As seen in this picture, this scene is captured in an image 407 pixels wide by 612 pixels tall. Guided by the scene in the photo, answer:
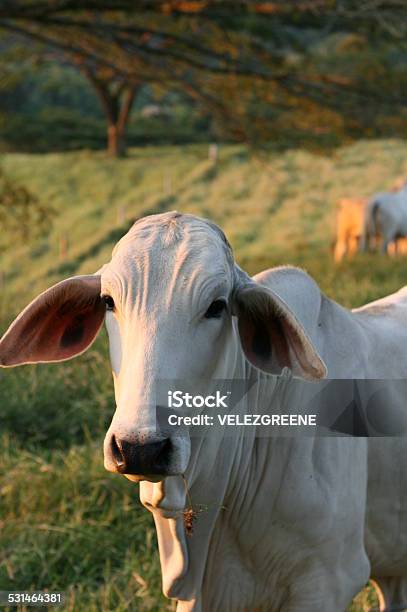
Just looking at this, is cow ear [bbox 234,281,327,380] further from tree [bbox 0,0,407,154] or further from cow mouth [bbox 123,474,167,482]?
tree [bbox 0,0,407,154]

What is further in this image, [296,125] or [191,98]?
[191,98]

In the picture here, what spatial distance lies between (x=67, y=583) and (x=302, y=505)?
1.87 m

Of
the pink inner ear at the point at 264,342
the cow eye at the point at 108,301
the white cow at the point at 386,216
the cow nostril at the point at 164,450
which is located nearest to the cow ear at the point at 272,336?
the pink inner ear at the point at 264,342

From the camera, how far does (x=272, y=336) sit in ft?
8.32

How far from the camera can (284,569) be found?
2768 mm

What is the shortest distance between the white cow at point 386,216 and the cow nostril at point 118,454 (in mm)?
13439

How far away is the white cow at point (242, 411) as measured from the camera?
7.51ft

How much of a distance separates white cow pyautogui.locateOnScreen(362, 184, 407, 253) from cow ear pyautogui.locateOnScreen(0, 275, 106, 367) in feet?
42.4

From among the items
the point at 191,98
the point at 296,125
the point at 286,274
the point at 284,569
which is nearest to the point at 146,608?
the point at 284,569

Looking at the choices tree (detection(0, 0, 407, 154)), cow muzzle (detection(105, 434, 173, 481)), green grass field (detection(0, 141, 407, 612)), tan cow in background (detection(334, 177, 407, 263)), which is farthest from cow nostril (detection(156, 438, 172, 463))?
tan cow in background (detection(334, 177, 407, 263))

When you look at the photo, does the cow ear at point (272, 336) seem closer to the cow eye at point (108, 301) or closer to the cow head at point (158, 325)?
the cow head at point (158, 325)

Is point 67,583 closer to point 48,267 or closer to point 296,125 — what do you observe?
point 296,125

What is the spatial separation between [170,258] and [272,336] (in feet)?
1.16

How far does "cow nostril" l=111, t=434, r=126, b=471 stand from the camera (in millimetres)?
2131
